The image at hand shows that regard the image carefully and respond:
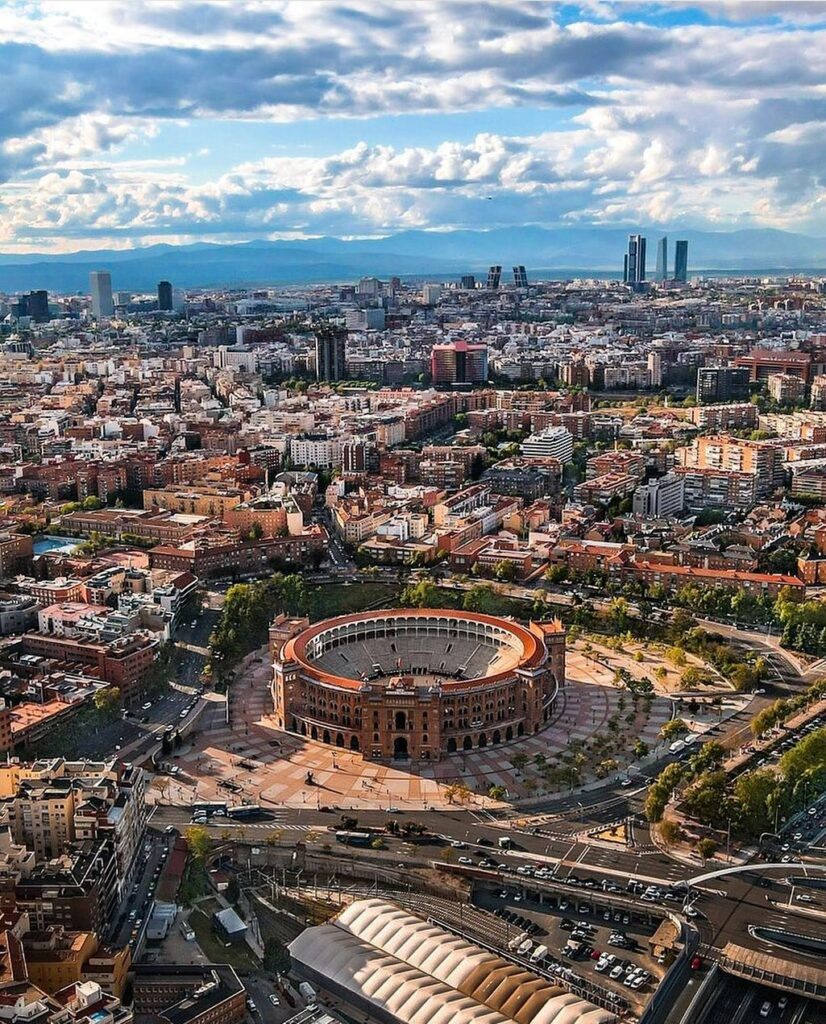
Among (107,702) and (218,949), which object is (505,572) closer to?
(107,702)

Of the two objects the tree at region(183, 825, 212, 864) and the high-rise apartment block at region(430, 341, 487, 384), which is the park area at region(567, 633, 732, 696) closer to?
the tree at region(183, 825, 212, 864)

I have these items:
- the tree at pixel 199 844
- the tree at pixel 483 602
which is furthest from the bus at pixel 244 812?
the tree at pixel 483 602

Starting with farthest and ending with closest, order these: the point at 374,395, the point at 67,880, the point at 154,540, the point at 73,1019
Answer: the point at 374,395 → the point at 154,540 → the point at 67,880 → the point at 73,1019

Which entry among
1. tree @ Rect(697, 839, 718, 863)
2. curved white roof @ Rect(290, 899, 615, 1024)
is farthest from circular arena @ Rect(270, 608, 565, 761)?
curved white roof @ Rect(290, 899, 615, 1024)

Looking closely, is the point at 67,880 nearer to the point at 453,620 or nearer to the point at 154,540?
the point at 453,620

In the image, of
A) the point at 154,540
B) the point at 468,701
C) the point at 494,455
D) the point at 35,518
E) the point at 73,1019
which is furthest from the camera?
the point at 494,455

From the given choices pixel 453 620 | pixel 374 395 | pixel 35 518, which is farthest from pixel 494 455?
pixel 453 620
